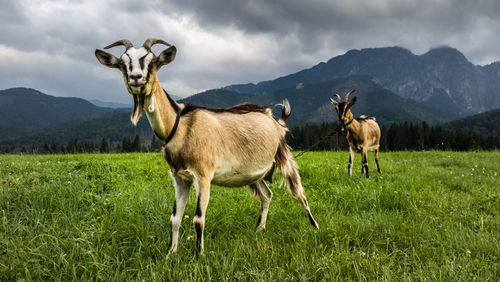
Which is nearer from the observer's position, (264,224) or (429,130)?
(264,224)

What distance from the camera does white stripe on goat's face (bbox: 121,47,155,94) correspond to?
268 cm

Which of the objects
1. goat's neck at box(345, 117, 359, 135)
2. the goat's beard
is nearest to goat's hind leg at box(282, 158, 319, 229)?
the goat's beard

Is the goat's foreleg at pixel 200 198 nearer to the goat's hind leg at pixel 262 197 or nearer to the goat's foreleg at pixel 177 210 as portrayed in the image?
the goat's foreleg at pixel 177 210

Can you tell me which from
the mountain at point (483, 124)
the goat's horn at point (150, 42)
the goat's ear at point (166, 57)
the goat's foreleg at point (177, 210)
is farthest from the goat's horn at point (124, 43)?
the mountain at point (483, 124)

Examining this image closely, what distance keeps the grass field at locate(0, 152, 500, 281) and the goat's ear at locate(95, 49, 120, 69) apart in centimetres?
211

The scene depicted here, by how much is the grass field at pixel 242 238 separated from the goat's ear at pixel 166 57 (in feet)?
7.38

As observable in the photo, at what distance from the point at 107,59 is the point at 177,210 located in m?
1.96

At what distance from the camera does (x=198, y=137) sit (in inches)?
132

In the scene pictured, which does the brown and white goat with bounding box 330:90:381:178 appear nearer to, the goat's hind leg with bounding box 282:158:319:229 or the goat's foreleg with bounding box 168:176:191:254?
the goat's hind leg with bounding box 282:158:319:229

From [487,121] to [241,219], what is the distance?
659 feet

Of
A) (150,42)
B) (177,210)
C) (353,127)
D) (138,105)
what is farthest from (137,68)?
(353,127)

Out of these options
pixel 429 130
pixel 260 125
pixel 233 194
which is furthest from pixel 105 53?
pixel 429 130

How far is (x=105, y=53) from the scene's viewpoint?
9.27 feet

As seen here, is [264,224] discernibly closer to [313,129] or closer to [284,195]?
[284,195]
